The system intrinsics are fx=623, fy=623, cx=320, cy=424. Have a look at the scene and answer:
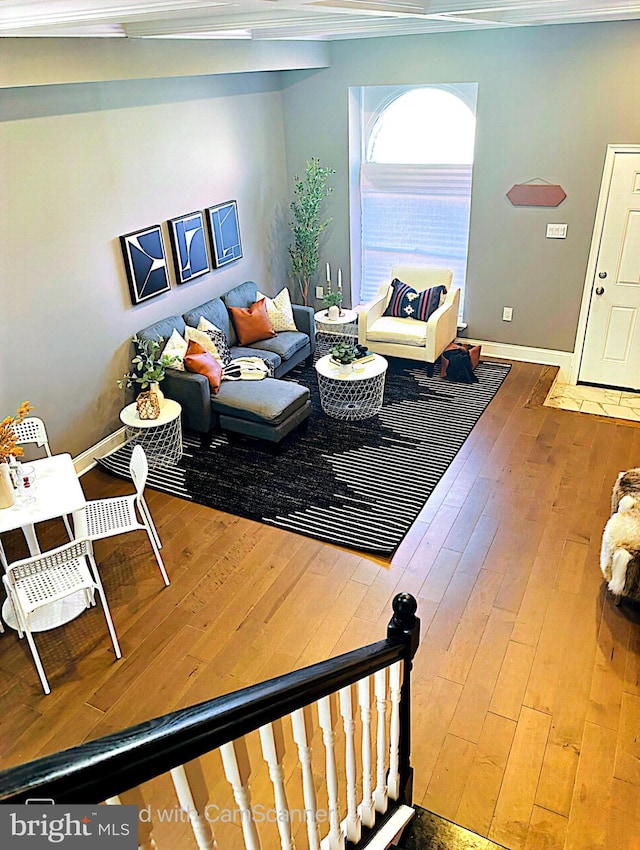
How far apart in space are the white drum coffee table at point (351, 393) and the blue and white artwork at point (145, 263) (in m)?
1.51

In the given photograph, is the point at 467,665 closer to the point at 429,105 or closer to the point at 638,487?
the point at 638,487

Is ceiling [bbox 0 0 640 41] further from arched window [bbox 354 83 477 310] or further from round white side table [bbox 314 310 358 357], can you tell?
round white side table [bbox 314 310 358 357]

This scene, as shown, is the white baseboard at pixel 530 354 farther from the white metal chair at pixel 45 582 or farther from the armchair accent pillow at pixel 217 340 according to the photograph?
the white metal chair at pixel 45 582

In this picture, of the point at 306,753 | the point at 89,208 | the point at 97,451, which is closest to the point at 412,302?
the point at 89,208

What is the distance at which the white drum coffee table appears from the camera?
17.4 ft

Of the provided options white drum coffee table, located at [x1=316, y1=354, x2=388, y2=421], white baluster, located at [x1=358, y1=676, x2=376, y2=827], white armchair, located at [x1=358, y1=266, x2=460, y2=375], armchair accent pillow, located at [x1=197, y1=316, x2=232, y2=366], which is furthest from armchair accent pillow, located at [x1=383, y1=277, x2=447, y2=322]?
white baluster, located at [x1=358, y1=676, x2=376, y2=827]

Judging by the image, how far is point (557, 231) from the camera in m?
5.75

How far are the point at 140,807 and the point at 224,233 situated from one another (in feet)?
18.4

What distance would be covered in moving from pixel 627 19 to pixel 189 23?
3.61 m

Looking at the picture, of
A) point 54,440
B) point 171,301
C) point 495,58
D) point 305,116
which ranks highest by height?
point 495,58

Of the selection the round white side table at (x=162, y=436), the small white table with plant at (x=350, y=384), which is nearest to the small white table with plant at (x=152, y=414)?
the round white side table at (x=162, y=436)

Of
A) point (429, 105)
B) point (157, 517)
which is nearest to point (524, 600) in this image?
point (157, 517)

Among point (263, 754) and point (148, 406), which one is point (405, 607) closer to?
point (263, 754)

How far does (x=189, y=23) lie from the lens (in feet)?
9.96
